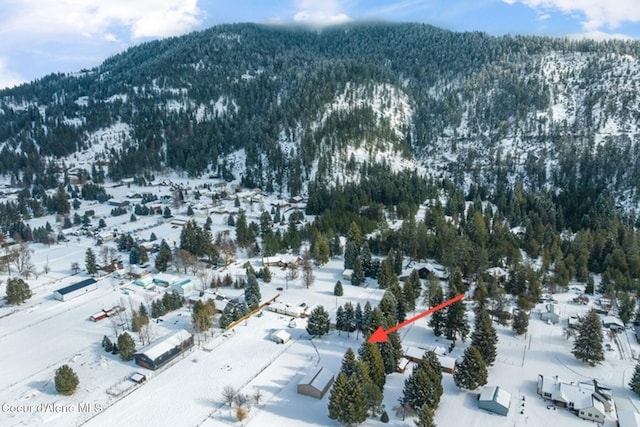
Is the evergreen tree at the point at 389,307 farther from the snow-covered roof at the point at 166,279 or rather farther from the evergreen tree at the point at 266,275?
the snow-covered roof at the point at 166,279

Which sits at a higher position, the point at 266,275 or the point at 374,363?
the point at 374,363

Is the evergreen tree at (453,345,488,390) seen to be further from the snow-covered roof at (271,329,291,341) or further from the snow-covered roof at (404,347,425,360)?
the snow-covered roof at (271,329,291,341)

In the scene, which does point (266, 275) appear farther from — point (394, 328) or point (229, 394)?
point (229, 394)

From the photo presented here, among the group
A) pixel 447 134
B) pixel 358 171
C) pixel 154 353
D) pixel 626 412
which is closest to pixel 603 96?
pixel 447 134

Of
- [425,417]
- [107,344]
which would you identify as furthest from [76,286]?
[425,417]

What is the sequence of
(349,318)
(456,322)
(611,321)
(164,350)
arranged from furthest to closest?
(611,321)
(349,318)
(456,322)
(164,350)

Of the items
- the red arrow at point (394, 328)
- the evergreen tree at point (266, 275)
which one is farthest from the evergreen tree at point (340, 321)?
the evergreen tree at point (266, 275)

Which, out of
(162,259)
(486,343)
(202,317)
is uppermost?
(162,259)
